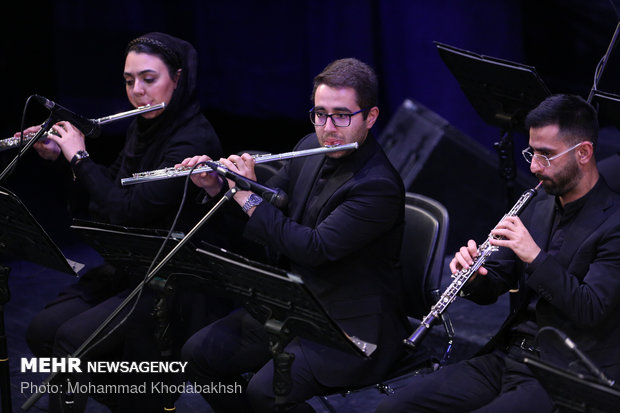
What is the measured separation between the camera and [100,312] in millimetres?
3623

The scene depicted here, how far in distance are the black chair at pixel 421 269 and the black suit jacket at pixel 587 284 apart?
44cm

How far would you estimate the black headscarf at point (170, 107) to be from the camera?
3.75 metres

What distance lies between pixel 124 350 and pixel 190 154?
0.83 m

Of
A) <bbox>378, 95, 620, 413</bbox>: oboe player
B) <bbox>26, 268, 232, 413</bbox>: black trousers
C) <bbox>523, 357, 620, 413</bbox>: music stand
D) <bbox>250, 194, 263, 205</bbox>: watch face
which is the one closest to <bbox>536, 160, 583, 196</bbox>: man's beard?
<bbox>378, 95, 620, 413</bbox>: oboe player

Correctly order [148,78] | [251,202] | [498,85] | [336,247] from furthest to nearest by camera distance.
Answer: [498,85], [148,78], [251,202], [336,247]

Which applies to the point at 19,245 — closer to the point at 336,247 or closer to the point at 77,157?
the point at 77,157

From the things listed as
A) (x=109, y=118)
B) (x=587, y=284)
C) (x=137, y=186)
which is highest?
(x=109, y=118)

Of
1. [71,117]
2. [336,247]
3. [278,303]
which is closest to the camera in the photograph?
[278,303]

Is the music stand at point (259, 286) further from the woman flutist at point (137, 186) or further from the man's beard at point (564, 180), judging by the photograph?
the man's beard at point (564, 180)

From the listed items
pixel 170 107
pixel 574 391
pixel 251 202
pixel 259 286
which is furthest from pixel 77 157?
pixel 574 391

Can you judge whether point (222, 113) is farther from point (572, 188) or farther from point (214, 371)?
point (572, 188)

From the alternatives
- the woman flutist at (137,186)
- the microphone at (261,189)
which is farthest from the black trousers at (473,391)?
the woman flutist at (137,186)

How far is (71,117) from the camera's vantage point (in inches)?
136

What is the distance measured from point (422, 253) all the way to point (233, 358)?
799 mm
